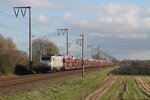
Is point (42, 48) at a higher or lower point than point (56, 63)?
higher

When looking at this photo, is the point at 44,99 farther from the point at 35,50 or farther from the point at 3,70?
the point at 35,50

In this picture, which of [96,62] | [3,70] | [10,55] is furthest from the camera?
[96,62]

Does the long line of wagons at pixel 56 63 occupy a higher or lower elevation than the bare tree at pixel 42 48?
lower

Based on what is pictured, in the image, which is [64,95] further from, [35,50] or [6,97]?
[35,50]

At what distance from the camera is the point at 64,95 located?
A: 32344 mm

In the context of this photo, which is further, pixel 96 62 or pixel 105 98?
pixel 96 62

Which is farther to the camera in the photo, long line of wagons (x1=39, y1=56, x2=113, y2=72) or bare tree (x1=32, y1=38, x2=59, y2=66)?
bare tree (x1=32, y1=38, x2=59, y2=66)

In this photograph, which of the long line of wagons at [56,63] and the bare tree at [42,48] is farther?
the bare tree at [42,48]

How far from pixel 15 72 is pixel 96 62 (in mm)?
90004

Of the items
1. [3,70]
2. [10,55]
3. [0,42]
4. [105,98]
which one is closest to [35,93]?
[105,98]

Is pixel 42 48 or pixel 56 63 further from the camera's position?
pixel 42 48

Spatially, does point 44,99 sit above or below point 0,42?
below

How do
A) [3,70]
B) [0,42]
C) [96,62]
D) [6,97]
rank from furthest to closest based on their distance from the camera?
[96,62], [0,42], [3,70], [6,97]

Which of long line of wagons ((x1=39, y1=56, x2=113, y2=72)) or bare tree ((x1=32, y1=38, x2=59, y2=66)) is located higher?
bare tree ((x1=32, y1=38, x2=59, y2=66))
